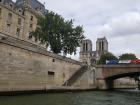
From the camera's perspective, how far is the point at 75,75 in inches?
1951

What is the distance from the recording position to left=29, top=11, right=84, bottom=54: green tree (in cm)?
5375

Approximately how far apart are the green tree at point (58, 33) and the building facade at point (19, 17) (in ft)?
11.3

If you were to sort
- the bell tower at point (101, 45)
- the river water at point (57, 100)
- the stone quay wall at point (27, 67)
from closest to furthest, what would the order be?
the river water at point (57, 100) < the stone quay wall at point (27, 67) < the bell tower at point (101, 45)

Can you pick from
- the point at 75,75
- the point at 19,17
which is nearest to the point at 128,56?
the point at 75,75

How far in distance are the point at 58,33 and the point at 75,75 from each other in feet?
36.3

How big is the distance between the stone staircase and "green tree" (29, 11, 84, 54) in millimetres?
6035

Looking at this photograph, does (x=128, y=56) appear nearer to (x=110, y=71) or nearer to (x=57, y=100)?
(x=110, y=71)

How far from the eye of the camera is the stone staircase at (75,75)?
147ft

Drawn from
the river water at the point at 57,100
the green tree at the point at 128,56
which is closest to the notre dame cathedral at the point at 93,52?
the green tree at the point at 128,56

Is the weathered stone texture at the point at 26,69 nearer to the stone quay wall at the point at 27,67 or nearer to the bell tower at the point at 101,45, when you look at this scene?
the stone quay wall at the point at 27,67

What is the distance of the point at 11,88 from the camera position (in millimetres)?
29703

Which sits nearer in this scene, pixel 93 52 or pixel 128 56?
pixel 128 56

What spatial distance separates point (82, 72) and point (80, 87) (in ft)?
17.6

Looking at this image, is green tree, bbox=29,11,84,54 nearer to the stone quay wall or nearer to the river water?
the stone quay wall
